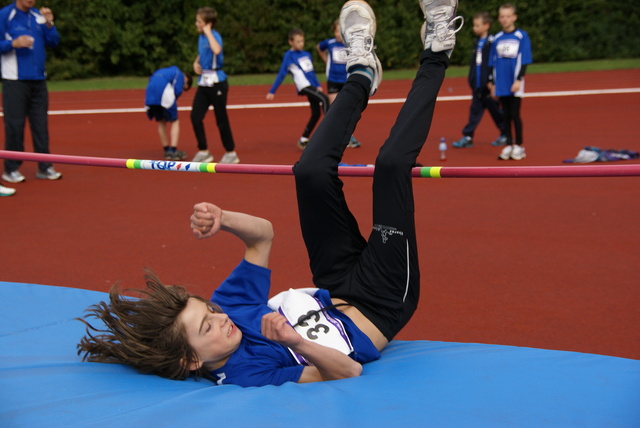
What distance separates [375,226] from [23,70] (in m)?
5.36

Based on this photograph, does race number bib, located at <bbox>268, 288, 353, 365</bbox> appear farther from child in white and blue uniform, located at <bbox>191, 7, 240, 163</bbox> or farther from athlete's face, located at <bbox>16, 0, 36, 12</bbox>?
child in white and blue uniform, located at <bbox>191, 7, 240, 163</bbox>

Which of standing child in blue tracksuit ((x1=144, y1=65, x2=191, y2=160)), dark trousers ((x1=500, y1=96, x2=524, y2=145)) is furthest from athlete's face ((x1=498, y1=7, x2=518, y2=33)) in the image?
standing child in blue tracksuit ((x1=144, y1=65, x2=191, y2=160))

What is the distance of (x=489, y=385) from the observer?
7.85ft

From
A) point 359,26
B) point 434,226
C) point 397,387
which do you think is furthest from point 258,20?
point 397,387

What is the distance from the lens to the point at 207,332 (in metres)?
2.45

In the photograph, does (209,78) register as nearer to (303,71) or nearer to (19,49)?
(303,71)

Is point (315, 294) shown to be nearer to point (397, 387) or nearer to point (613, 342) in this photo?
point (397, 387)

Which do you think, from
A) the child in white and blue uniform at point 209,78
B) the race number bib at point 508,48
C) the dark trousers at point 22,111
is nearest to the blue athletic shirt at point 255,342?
the dark trousers at point 22,111

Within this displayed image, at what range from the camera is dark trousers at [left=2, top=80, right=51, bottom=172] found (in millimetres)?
7051

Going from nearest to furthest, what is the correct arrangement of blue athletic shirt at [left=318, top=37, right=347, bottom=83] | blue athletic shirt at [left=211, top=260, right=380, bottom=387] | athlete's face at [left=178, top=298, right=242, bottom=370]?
athlete's face at [left=178, top=298, right=242, bottom=370]
blue athletic shirt at [left=211, top=260, right=380, bottom=387]
blue athletic shirt at [left=318, top=37, right=347, bottom=83]

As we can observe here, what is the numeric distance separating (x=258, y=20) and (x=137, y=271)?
50.6 ft

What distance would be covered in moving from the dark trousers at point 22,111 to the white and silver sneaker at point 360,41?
466 centimetres

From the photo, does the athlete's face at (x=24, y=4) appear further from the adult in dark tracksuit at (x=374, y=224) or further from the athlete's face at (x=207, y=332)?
the athlete's face at (x=207, y=332)

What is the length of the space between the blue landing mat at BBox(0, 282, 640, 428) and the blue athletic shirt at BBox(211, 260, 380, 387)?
9 centimetres
